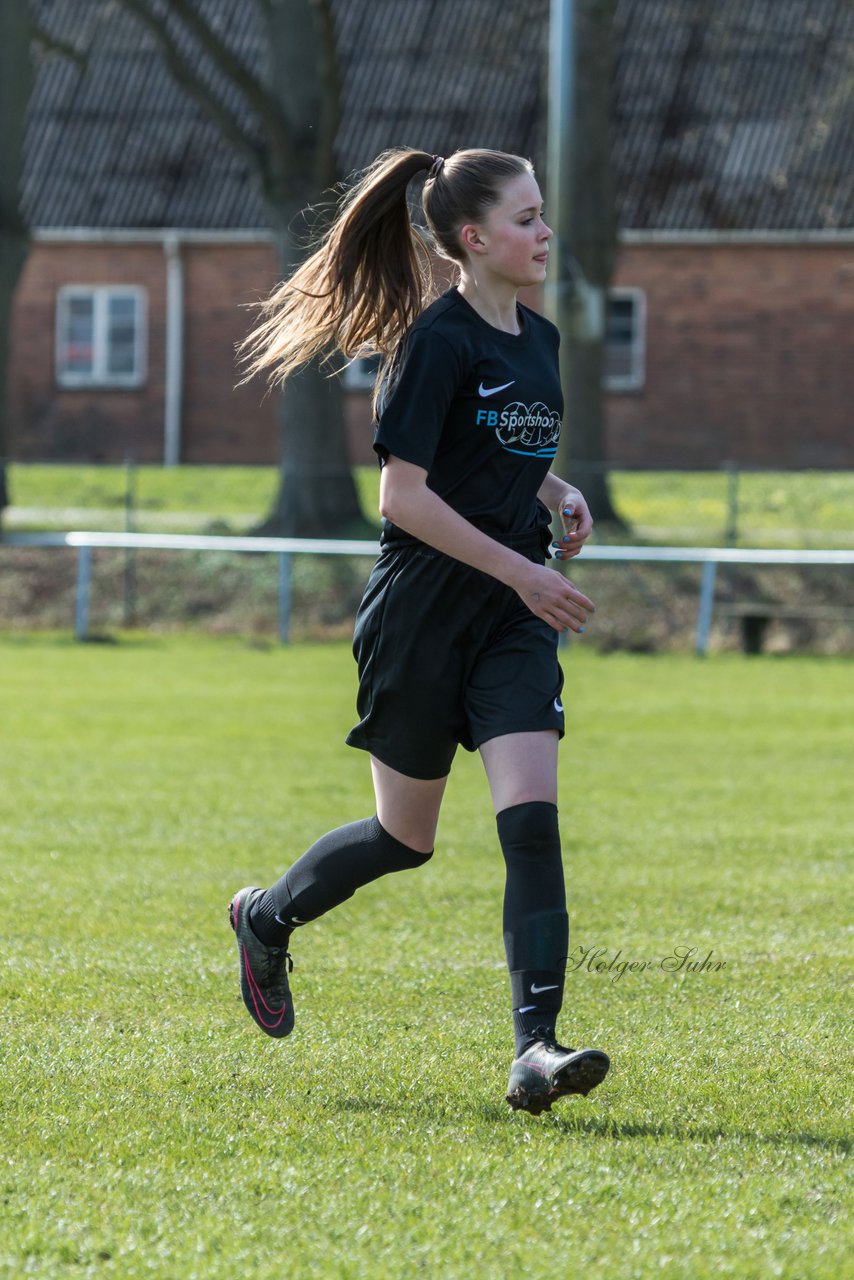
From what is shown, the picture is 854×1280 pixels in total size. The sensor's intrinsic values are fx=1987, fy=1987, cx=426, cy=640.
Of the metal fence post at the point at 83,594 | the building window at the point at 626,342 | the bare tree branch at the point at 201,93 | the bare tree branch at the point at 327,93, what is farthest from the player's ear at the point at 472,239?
the building window at the point at 626,342

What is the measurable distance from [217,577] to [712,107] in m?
15.0

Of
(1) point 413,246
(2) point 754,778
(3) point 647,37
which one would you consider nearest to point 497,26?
(3) point 647,37

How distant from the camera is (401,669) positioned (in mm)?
4496

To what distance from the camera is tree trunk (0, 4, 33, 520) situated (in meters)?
23.7

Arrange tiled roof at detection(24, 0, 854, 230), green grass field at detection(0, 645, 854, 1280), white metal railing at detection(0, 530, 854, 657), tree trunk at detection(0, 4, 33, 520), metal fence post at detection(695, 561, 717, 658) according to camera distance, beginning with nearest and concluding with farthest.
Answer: green grass field at detection(0, 645, 854, 1280) < white metal railing at detection(0, 530, 854, 657) < metal fence post at detection(695, 561, 717, 658) < tree trunk at detection(0, 4, 33, 520) < tiled roof at detection(24, 0, 854, 230)

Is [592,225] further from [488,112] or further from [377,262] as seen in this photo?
[377,262]

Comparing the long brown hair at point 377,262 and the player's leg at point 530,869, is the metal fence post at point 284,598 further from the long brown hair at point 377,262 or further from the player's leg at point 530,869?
the player's leg at point 530,869

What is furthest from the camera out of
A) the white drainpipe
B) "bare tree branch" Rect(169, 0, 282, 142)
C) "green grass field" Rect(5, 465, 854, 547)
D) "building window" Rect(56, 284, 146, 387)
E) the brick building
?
"building window" Rect(56, 284, 146, 387)

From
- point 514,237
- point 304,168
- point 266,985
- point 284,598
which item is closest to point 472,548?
point 514,237

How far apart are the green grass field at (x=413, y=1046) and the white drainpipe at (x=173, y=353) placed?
22598mm

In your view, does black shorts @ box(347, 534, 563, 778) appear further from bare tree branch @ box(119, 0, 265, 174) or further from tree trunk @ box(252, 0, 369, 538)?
bare tree branch @ box(119, 0, 265, 174)

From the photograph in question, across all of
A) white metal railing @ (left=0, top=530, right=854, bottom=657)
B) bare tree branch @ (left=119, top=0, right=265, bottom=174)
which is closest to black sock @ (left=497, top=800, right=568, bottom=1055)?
white metal railing @ (left=0, top=530, right=854, bottom=657)

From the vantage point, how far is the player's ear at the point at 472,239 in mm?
4523

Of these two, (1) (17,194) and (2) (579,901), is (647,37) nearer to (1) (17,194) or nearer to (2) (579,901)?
(1) (17,194)
